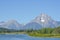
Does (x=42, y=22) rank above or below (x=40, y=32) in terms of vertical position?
above

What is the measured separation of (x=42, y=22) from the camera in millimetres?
10484

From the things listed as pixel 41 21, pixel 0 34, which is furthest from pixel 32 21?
pixel 0 34

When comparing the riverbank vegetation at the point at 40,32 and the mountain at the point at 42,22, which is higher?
the mountain at the point at 42,22

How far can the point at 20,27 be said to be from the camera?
1095cm

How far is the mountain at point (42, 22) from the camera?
34.2 ft

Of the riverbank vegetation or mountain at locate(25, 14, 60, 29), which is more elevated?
mountain at locate(25, 14, 60, 29)

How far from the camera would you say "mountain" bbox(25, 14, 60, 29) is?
1041cm

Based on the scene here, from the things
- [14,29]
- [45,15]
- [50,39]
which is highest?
[45,15]

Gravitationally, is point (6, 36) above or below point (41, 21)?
below

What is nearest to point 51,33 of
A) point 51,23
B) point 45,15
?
point 51,23

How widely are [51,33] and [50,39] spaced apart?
2.21 feet

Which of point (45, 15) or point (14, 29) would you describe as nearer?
point (45, 15)

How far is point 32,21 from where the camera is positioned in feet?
34.4

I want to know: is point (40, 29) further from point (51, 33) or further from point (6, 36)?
point (6, 36)
